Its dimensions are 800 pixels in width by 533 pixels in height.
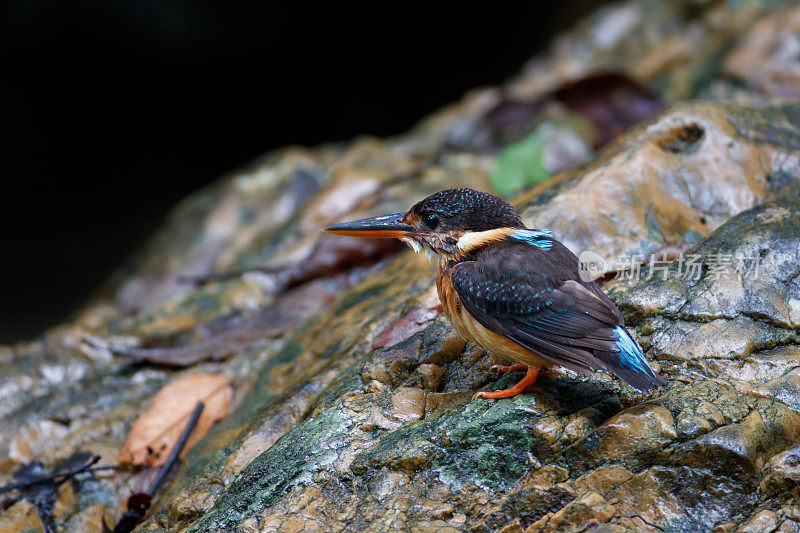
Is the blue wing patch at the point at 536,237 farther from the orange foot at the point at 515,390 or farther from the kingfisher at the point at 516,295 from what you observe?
the orange foot at the point at 515,390

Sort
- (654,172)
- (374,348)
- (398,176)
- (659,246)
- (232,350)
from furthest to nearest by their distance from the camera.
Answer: (398,176) < (232,350) < (654,172) < (659,246) < (374,348)

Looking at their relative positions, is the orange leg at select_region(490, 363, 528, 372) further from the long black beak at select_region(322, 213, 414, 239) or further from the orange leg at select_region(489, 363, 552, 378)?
the long black beak at select_region(322, 213, 414, 239)

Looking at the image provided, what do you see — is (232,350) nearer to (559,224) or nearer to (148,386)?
(148,386)

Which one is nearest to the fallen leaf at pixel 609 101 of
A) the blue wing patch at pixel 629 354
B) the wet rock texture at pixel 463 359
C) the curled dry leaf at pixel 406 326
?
the wet rock texture at pixel 463 359

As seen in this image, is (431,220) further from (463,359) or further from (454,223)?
(463,359)

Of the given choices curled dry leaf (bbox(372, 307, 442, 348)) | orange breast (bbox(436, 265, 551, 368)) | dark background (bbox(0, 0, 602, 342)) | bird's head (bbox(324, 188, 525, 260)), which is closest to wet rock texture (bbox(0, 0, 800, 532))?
curled dry leaf (bbox(372, 307, 442, 348))

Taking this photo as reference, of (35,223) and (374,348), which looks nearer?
(374,348)

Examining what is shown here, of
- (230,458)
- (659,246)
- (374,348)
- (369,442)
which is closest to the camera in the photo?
(369,442)

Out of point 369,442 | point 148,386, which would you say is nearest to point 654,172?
point 369,442
